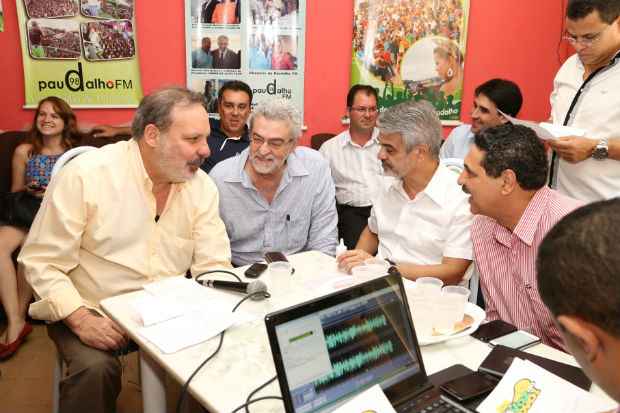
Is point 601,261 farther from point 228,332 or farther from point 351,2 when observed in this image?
point 351,2

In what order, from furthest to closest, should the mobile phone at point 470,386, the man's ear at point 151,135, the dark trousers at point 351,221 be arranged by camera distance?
the dark trousers at point 351,221 < the man's ear at point 151,135 < the mobile phone at point 470,386

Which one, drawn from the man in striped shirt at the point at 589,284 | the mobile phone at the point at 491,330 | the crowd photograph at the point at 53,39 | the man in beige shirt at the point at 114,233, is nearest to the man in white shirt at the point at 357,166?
the man in beige shirt at the point at 114,233

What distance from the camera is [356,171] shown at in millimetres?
3590

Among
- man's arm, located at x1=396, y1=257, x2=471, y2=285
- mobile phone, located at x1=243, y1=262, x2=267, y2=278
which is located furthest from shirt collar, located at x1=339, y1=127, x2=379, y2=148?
mobile phone, located at x1=243, y1=262, x2=267, y2=278

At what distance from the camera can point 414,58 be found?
4.41 metres

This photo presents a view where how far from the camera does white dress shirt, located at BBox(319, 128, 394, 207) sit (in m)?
3.53

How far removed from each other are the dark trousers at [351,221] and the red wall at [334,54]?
110 cm

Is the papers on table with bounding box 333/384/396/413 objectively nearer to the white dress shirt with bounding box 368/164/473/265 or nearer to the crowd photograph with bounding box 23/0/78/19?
the white dress shirt with bounding box 368/164/473/265

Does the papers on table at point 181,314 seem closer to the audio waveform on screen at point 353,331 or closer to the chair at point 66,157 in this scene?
the audio waveform on screen at point 353,331

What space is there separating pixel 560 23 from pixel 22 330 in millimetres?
4617

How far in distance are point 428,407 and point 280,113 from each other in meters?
1.55

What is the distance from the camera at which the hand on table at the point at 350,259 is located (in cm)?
177

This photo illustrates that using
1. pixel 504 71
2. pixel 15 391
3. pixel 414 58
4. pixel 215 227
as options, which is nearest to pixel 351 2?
pixel 414 58

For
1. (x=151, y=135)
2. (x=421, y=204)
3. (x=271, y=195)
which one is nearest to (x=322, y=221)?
(x=271, y=195)
